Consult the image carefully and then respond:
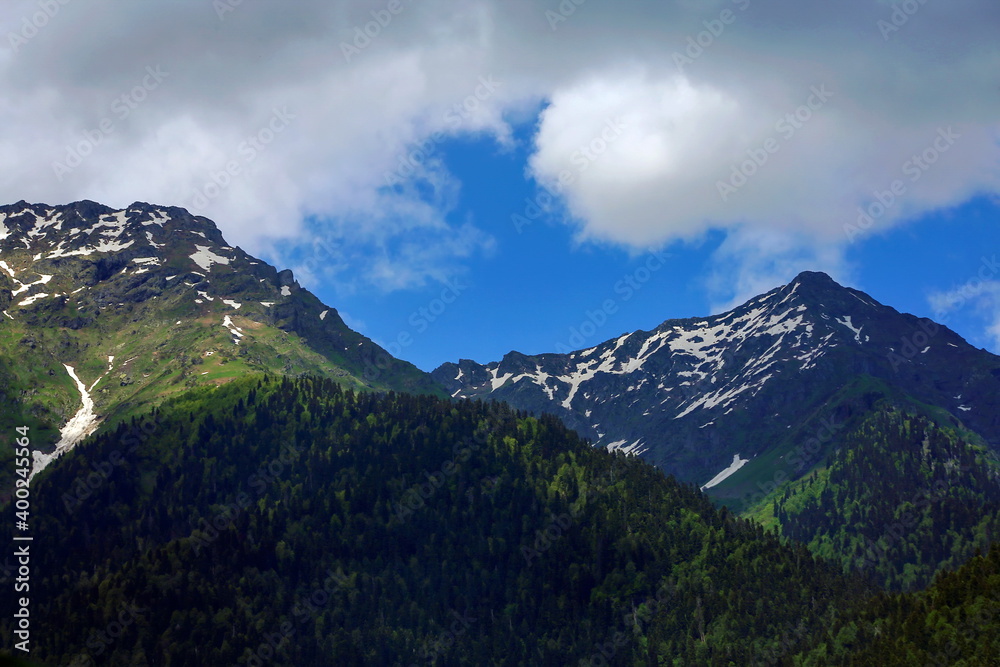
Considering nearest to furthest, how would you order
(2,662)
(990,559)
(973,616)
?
1. (2,662)
2. (973,616)
3. (990,559)

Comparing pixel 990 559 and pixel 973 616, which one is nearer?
pixel 973 616

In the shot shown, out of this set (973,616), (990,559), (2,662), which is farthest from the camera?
(990,559)

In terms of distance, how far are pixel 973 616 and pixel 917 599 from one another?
19646 millimetres

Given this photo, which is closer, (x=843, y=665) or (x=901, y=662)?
(x=901, y=662)

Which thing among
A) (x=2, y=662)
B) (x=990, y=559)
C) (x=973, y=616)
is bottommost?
(x=2, y=662)

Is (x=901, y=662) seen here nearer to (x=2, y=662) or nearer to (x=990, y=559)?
(x=990, y=559)

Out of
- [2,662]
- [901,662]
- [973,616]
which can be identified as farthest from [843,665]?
[2,662]

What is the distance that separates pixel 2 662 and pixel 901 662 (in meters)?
203

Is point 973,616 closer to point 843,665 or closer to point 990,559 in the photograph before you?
point 990,559

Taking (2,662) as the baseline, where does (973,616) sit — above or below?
above

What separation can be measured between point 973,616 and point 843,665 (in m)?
33.1

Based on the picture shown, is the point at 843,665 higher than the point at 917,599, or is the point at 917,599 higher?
the point at 917,599

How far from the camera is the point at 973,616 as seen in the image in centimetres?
17812

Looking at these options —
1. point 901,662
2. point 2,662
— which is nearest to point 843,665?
point 901,662
